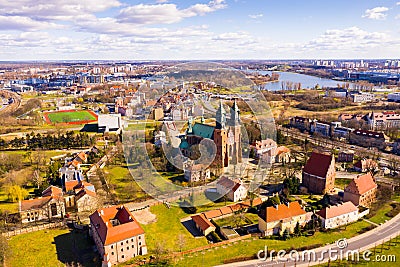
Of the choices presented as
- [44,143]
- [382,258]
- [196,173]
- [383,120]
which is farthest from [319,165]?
[44,143]

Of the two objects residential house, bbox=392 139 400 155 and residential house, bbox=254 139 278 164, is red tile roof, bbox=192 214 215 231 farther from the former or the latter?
residential house, bbox=392 139 400 155

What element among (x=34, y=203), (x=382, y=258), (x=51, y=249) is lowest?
(x=51, y=249)

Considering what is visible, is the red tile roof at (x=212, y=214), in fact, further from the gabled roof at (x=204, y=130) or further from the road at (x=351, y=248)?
the gabled roof at (x=204, y=130)

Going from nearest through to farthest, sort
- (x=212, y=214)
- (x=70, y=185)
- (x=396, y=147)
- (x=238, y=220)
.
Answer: (x=238, y=220) < (x=212, y=214) < (x=70, y=185) < (x=396, y=147)

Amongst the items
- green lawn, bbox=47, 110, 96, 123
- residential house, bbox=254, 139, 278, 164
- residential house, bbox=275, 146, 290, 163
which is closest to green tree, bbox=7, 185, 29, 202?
residential house, bbox=254, 139, 278, 164

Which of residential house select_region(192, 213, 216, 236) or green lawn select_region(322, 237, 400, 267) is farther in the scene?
residential house select_region(192, 213, 216, 236)

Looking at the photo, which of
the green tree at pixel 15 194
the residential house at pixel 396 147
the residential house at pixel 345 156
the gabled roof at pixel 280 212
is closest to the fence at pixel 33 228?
the green tree at pixel 15 194

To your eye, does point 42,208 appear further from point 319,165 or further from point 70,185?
point 319,165
